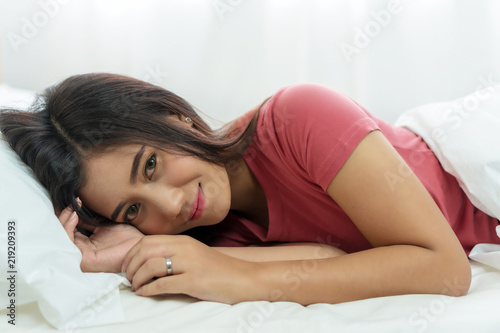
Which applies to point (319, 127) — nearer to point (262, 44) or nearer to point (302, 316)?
point (302, 316)

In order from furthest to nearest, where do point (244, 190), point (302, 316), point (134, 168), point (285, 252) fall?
1. point (244, 190)
2. point (285, 252)
3. point (134, 168)
4. point (302, 316)

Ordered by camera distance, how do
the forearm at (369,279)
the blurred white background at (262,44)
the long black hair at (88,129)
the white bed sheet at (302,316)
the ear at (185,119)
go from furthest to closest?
the blurred white background at (262,44)
the ear at (185,119)
the long black hair at (88,129)
the forearm at (369,279)
the white bed sheet at (302,316)

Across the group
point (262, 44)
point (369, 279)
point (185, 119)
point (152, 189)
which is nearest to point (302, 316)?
point (369, 279)

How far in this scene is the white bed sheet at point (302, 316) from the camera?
2.35 feet

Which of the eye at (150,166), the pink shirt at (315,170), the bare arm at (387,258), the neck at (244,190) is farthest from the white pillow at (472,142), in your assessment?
the eye at (150,166)

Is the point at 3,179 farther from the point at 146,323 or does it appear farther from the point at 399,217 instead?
the point at 399,217

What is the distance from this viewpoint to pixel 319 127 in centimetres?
91

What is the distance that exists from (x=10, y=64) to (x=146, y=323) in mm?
1301

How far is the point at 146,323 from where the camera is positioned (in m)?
0.73

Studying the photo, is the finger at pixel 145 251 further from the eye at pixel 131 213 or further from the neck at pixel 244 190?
the neck at pixel 244 190

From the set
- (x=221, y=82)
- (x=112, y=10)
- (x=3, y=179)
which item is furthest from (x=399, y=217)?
(x=112, y=10)

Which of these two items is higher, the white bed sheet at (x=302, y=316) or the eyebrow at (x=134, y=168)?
the eyebrow at (x=134, y=168)

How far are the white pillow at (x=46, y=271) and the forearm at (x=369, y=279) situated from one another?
254 millimetres

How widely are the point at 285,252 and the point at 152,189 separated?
311 millimetres
